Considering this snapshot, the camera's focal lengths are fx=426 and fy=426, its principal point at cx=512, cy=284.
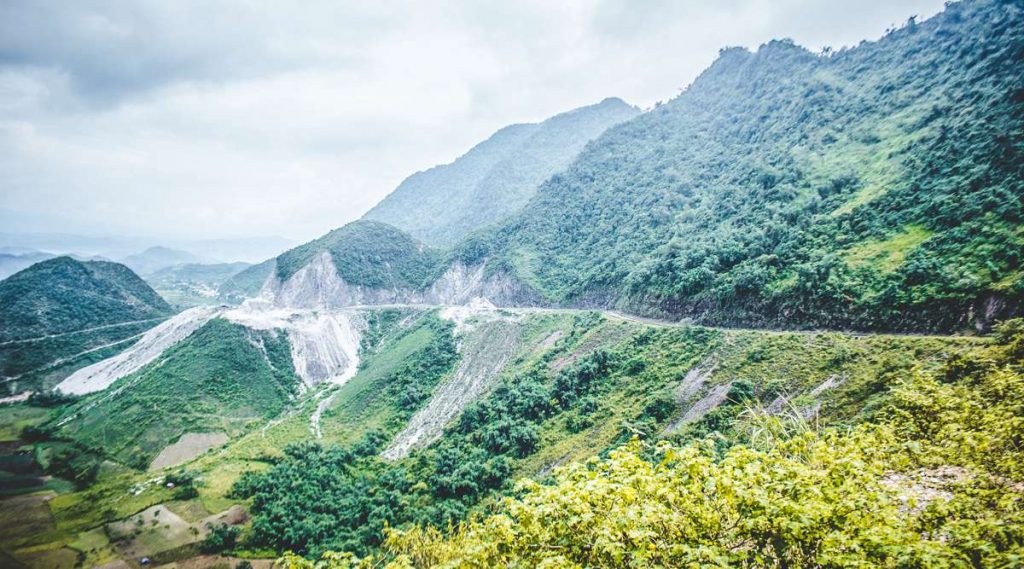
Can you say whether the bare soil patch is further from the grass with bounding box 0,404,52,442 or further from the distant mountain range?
the distant mountain range

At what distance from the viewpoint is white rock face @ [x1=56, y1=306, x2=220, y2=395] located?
96188mm

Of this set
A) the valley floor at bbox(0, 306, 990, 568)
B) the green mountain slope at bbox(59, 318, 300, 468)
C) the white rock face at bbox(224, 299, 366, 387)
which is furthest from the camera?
the white rock face at bbox(224, 299, 366, 387)

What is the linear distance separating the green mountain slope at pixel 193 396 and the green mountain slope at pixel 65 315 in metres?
27.7

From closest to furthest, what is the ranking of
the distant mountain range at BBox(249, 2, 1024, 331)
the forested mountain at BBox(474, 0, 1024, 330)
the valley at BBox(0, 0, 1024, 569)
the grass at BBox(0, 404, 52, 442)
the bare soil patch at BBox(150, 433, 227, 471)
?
1. the valley at BBox(0, 0, 1024, 569)
2. the forested mountain at BBox(474, 0, 1024, 330)
3. the distant mountain range at BBox(249, 2, 1024, 331)
4. the bare soil patch at BBox(150, 433, 227, 471)
5. the grass at BBox(0, 404, 52, 442)

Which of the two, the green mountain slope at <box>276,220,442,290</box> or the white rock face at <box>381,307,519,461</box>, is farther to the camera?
the green mountain slope at <box>276,220,442,290</box>

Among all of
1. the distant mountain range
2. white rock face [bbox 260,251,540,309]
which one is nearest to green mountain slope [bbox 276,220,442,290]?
the distant mountain range

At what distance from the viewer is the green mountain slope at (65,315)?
99.6 meters

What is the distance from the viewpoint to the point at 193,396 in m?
79.0

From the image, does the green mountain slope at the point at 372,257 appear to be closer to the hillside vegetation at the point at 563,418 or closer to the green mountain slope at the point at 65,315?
the green mountain slope at the point at 65,315

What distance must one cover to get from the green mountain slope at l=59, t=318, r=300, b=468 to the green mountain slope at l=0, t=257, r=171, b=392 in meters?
27.7

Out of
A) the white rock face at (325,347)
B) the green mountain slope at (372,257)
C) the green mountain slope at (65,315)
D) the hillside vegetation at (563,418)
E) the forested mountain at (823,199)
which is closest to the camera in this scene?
the hillside vegetation at (563,418)

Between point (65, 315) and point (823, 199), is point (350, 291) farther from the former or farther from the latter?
point (823, 199)

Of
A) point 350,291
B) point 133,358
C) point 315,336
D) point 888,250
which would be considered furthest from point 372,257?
point 888,250

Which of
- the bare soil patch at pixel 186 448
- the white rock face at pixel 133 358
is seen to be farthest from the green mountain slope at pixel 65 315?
the bare soil patch at pixel 186 448
